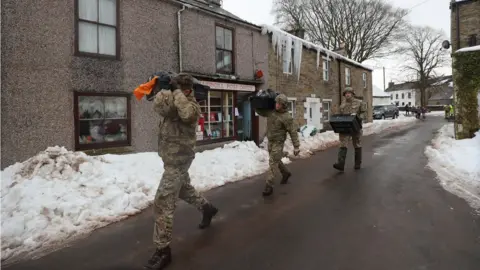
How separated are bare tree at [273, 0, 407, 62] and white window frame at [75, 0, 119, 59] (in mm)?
31097

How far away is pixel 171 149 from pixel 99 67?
595 cm

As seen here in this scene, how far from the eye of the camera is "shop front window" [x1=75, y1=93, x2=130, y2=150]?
8250mm

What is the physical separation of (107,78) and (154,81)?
5.74 metres

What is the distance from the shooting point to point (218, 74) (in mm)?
11883

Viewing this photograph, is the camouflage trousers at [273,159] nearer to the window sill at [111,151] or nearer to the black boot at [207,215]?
the black boot at [207,215]

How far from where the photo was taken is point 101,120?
8.71 meters

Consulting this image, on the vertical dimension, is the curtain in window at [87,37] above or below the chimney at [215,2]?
below

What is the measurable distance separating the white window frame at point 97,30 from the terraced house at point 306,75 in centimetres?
741

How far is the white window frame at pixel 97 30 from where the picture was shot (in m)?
8.24

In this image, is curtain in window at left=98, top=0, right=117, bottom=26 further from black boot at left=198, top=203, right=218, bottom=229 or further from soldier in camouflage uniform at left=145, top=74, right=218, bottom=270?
black boot at left=198, top=203, right=218, bottom=229

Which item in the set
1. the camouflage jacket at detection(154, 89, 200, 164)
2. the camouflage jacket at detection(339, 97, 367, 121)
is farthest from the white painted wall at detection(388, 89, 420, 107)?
the camouflage jacket at detection(154, 89, 200, 164)

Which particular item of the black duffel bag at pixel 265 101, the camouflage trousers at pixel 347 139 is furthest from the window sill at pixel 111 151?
the camouflage trousers at pixel 347 139

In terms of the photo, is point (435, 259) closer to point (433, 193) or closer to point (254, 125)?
point (433, 193)

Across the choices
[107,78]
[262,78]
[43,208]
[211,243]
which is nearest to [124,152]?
[107,78]
